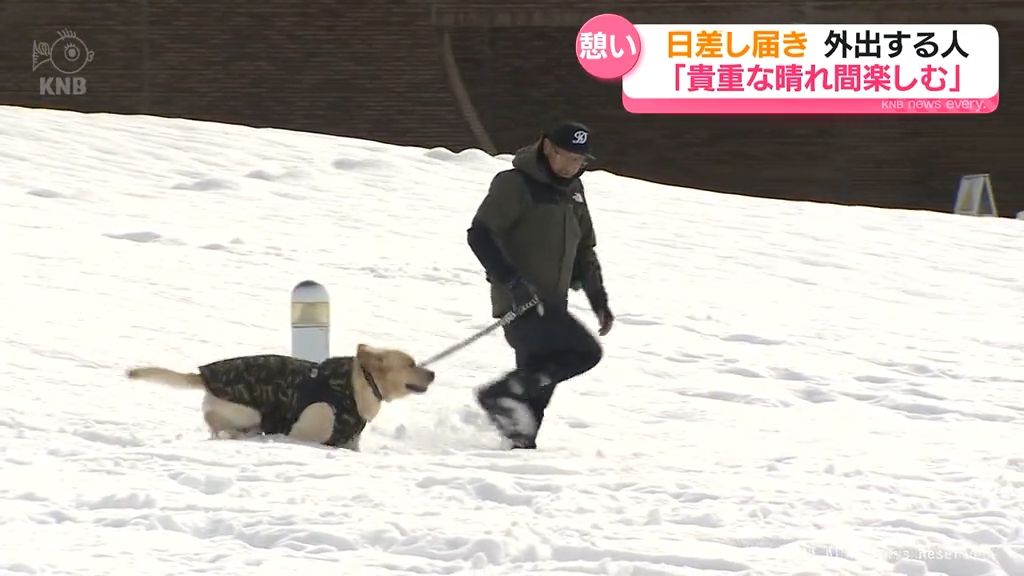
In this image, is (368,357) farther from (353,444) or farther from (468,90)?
(468,90)

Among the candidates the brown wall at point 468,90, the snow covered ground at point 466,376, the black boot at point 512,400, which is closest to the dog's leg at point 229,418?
the snow covered ground at point 466,376

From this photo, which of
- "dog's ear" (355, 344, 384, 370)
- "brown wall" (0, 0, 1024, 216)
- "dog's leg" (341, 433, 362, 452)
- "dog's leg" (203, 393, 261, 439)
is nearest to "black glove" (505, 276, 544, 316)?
"dog's ear" (355, 344, 384, 370)

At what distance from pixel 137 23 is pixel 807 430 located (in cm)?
1714

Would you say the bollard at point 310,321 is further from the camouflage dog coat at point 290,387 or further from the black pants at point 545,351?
the black pants at point 545,351

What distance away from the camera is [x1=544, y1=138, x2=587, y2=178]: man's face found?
6.78 meters

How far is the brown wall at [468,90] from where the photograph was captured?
74.5 feet

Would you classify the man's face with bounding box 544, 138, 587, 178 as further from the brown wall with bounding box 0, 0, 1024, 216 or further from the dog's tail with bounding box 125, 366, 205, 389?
the brown wall with bounding box 0, 0, 1024, 216

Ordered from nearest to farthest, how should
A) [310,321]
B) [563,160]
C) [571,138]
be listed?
[571,138]
[563,160]
[310,321]

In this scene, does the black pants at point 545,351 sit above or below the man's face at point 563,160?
below

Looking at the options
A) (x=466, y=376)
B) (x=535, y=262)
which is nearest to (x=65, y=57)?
(x=466, y=376)

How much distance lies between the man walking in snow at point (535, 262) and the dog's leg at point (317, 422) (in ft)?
2.51

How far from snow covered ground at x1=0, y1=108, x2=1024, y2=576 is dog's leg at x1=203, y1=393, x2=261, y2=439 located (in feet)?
0.57

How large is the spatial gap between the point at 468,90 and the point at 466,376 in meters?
13.8

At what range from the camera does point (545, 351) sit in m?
Answer: 6.99
